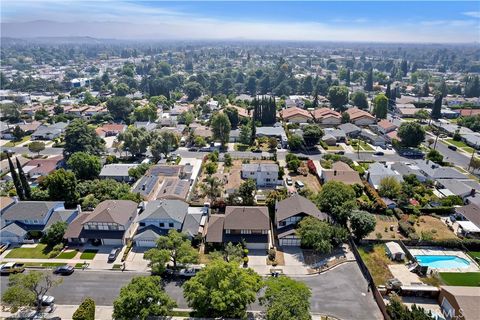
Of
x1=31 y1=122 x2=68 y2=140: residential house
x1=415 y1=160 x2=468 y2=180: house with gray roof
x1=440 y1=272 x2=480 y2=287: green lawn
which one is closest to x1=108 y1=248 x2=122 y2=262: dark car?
x1=440 y1=272 x2=480 y2=287: green lawn

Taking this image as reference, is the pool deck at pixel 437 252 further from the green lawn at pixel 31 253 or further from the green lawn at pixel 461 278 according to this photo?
the green lawn at pixel 31 253

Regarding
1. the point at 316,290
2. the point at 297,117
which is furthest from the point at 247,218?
the point at 297,117

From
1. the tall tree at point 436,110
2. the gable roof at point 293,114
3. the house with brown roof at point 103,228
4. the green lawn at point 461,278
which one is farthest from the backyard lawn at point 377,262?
the tall tree at point 436,110

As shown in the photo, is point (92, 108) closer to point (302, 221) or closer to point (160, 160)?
point (160, 160)

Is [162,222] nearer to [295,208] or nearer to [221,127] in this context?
[295,208]

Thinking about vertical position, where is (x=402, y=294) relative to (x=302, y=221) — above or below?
below

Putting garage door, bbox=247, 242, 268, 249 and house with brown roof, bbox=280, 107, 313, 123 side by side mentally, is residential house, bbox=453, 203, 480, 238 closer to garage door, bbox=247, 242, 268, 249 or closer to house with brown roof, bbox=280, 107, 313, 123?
garage door, bbox=247, 242, 268, 249

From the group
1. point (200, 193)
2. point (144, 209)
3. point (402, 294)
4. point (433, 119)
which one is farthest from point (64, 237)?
point (433, 119)
